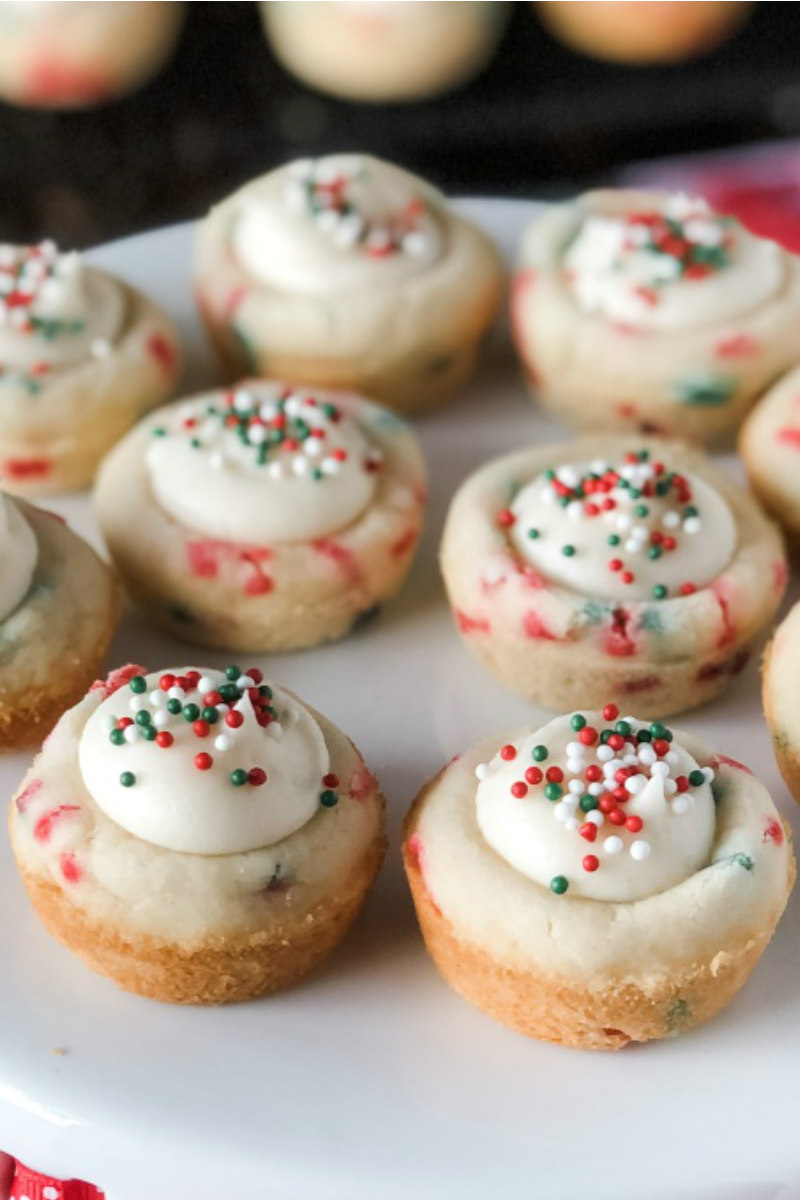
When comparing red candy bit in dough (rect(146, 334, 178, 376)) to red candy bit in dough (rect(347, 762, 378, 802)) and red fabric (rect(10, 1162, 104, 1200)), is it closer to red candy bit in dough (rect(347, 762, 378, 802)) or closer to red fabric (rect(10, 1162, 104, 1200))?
red candy bit in dough (rect(347, 762, 378, 802))

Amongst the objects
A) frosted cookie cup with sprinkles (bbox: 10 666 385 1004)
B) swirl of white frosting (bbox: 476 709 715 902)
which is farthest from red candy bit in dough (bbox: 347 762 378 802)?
swirl of white frosting (bbox: 476 709 715 902)

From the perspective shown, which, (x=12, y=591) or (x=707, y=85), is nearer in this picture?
(x=12, y=591)

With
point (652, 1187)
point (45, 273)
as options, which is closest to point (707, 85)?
point (45, 273)

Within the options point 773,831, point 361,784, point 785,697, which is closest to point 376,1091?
point 361,784

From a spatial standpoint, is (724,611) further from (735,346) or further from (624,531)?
(735,346)

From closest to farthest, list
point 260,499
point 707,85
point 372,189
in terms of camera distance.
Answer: point 260,499
point 372,189
point 707,85

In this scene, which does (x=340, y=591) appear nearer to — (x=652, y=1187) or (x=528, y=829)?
(x=528, y=829)
